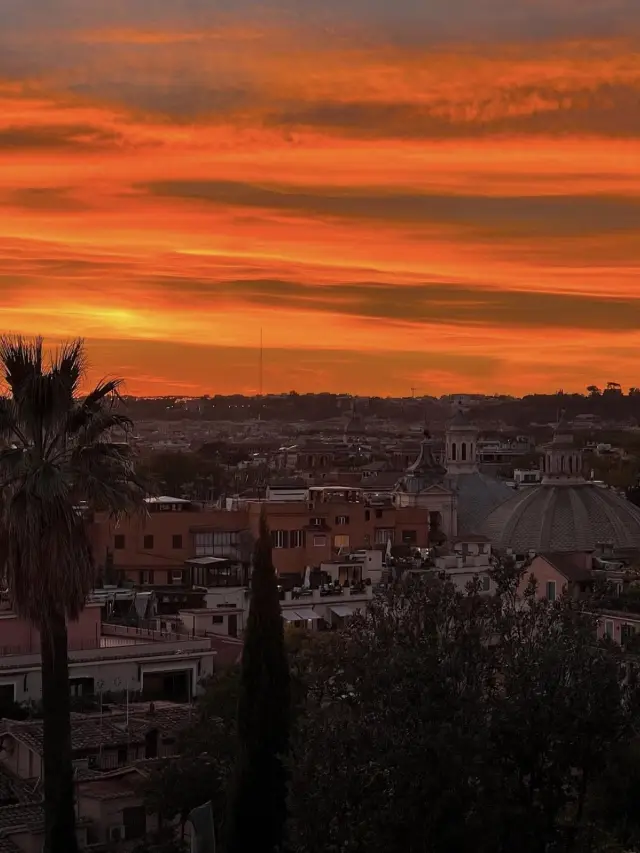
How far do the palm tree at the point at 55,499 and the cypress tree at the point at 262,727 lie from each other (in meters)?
1.79

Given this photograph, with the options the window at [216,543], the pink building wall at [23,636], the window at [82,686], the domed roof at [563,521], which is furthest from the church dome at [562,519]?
the window at [82,686]

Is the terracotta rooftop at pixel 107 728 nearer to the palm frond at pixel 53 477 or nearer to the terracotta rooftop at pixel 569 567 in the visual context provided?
the palm frond at pixel 53 477

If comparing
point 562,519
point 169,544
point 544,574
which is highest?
point 562,519

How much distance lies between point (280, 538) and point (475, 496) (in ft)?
108

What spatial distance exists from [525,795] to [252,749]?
2768 mm

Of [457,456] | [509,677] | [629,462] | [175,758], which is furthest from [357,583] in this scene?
[629,462]

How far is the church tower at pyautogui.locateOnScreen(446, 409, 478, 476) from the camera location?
89938 mm

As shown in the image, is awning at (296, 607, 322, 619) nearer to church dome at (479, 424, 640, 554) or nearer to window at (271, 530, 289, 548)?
window at (271, 530, 289, 548)

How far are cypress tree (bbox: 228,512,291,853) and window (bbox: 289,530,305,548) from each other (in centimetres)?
3156

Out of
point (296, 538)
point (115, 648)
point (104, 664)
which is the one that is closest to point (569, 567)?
point (296, 538)

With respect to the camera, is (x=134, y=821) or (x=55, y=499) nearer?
(x=55, y=499)

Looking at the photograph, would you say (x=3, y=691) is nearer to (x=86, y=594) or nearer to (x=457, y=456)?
(x=86, y=594)

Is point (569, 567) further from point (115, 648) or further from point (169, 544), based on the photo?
point (115, 648)

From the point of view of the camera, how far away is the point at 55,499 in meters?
17.1
